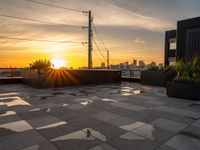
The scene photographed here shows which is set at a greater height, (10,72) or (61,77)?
(10,72)

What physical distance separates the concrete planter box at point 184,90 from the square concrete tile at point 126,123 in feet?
10.3

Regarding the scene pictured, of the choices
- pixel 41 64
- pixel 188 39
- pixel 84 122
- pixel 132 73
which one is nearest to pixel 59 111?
pixel 84 122

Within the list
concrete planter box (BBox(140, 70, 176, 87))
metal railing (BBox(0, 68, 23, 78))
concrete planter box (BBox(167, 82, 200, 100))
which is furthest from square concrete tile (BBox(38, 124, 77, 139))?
metal railing (BBox(0, 68, 23, 78))

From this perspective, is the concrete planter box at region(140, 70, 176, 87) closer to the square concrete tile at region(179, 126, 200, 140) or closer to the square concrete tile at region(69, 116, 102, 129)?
the square concrete tile at region(179, 126, 200, 140)

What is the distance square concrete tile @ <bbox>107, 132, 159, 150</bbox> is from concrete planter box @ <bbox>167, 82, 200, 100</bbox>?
3.75 metres

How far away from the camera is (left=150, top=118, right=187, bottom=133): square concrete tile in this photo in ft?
8.73

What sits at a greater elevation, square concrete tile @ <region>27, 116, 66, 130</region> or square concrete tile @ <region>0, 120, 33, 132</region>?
square concrete tile @ <region>0, 120, 33, 132</region>

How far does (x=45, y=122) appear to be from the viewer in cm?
288

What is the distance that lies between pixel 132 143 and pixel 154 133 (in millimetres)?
531

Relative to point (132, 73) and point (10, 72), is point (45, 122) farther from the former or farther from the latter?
point (132, 73)

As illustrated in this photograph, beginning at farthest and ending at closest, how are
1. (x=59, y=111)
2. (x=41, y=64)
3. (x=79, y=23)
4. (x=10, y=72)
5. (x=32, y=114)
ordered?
(x=79, y=23)
(x=10, y=72)
(x=41, y=64)
(x=59, y=111)
(x=32, y=114)

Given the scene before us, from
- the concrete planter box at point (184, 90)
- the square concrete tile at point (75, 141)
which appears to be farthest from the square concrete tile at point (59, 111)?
the concrete planter box at point (184, 90)

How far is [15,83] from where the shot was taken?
30.6ft

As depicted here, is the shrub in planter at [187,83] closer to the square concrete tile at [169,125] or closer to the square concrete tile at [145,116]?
the square concrete tile at [145,116]
